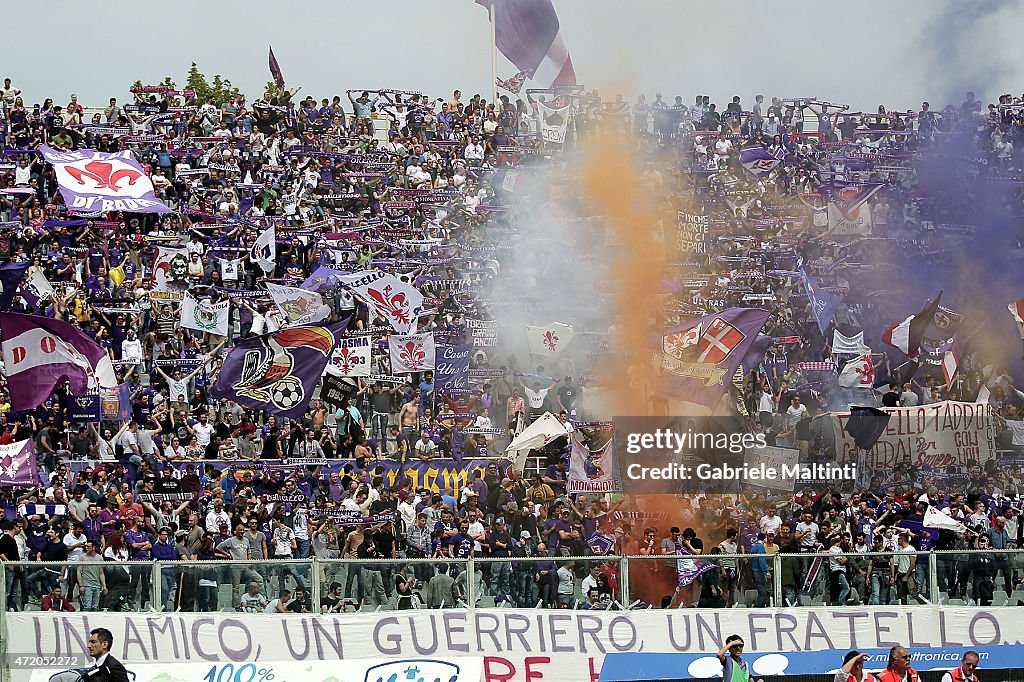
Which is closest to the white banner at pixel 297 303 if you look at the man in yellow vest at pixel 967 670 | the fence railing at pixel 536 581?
the fence railing at pixel 536 581

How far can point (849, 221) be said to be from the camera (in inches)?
1273

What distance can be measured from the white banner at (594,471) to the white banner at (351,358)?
14.3 ft

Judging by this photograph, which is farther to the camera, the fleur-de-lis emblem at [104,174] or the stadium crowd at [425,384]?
the fleur-de-lis emblem at [104,174]

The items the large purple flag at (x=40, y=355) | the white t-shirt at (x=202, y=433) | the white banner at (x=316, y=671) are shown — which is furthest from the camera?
the white t-shirt at (x=202, y=433)

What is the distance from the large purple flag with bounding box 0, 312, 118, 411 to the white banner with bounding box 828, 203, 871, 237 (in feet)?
54.6

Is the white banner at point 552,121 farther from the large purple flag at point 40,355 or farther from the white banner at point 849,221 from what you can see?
Result: the large purple flag at point 40,355

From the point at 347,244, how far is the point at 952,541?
46.9 feet

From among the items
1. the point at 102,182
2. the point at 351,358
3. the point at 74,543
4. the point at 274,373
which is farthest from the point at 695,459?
the point at 102,182

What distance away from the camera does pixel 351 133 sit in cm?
3394

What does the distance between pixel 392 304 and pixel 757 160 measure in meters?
12.5

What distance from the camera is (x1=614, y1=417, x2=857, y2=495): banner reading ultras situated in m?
19.9

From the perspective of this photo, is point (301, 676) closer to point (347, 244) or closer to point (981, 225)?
point (347, 244)

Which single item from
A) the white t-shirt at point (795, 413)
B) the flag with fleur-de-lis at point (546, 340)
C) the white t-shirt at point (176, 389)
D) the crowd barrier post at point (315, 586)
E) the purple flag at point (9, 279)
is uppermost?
the purple flag at point (9, 279)

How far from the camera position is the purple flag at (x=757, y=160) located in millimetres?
34375
